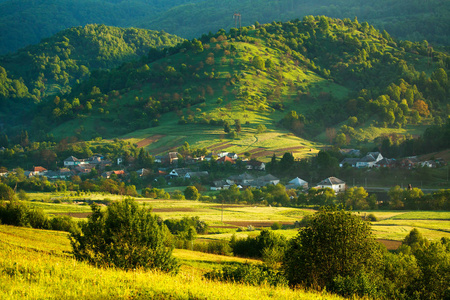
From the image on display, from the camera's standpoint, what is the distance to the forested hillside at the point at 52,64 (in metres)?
163

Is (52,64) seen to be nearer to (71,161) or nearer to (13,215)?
(71,161)

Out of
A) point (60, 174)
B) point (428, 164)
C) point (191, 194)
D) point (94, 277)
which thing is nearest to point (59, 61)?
point (60, 174)

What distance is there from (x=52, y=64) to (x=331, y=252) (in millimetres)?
179439

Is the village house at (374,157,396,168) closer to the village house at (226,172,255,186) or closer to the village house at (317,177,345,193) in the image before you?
the village house at (317,177,345,193)

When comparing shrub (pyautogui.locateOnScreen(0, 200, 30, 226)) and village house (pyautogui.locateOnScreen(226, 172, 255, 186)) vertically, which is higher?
village house (pyautogui.locateOnScreen(226, 172, 255, 186))

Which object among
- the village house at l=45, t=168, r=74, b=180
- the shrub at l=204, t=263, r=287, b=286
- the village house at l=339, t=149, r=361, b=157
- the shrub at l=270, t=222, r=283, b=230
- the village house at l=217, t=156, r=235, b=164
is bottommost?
the shrub at l=270, t=222, r=283, b=230

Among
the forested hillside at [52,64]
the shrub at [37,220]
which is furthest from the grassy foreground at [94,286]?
the forested hillside at [52,64]

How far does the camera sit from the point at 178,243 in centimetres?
3155

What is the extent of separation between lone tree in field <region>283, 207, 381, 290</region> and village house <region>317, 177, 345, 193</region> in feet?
167

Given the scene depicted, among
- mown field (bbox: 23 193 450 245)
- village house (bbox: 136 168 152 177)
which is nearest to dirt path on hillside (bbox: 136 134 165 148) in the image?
village house (bbox: 136 168 152 177)

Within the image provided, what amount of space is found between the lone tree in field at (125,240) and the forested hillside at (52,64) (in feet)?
496

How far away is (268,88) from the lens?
123 metres

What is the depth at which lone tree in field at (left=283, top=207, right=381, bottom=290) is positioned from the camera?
1677cm

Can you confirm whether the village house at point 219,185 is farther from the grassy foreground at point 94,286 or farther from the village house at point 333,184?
the grassy foreground at point 94,286
